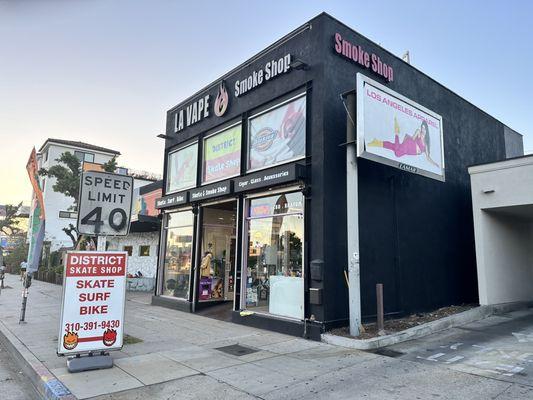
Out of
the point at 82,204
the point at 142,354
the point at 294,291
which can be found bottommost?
the point at 142,354

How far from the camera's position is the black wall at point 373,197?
9.09m

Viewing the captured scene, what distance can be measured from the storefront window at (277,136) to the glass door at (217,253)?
249cm

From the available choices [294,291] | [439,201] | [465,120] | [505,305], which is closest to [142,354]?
[294,291]

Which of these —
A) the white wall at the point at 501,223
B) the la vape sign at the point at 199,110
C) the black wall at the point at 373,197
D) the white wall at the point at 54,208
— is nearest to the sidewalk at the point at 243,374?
the black wall at the point at 373,197

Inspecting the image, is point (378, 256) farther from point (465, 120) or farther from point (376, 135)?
point (465, 120)

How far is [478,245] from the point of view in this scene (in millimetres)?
12336

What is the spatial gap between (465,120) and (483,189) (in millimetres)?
3566

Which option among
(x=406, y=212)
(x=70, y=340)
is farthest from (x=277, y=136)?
(x=70, y=340)

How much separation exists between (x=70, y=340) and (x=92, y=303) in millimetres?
639

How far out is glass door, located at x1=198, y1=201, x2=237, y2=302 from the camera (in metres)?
13.2

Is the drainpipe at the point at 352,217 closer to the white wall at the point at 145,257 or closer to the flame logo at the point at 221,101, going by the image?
the flame logo at the point at 221,101

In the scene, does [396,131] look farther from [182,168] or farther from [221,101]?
[182,168]

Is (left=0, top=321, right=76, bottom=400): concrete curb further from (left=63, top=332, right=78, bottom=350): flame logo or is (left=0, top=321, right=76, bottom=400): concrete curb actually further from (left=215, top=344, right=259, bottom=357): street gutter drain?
(left=215, top=344, right=259, bottom=357): street gutter drain

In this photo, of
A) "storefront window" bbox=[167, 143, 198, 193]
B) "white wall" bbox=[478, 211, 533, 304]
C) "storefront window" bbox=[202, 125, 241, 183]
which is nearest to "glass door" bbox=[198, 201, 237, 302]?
"storefront window" bbox=[202, 125, 241, 183]
